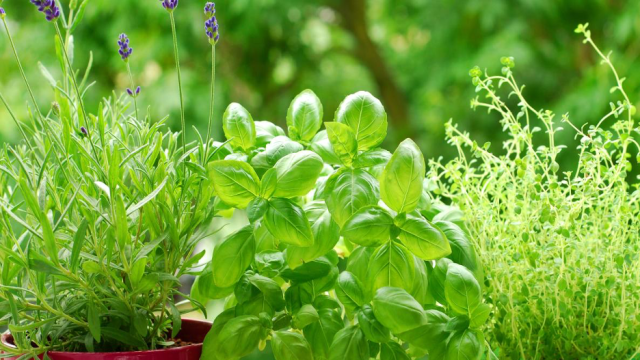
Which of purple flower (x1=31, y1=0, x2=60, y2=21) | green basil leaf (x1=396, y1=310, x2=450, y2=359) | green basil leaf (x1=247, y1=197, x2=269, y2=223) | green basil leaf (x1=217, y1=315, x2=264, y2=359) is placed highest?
purple flower (x1=31, y1=0, x2=60, y2=21)

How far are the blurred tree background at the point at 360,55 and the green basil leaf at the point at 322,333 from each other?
2650mm

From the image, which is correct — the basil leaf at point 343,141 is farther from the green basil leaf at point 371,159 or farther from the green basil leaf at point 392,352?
the green basil leaf at point 392,352

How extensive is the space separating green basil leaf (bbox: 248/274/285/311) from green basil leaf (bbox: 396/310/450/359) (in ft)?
0.31

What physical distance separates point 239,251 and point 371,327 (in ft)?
0.37

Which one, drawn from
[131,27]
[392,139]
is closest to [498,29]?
[392,139]

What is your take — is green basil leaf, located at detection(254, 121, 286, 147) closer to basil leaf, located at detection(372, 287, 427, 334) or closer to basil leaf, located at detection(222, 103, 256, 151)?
basil leaf, located at detection(222, 103, 256, 151)

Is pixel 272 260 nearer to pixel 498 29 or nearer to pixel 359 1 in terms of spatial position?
pixel 498 29

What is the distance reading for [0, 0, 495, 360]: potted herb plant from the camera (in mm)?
429

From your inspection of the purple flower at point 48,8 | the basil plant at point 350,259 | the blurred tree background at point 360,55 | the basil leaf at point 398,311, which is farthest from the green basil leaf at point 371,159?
the blurred tree background at point 360,55

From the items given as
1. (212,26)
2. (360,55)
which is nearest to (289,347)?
(212,26)

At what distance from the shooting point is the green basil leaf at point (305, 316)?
45 centimetres

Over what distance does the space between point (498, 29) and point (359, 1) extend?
3.41ft

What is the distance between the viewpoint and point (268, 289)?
47 cm

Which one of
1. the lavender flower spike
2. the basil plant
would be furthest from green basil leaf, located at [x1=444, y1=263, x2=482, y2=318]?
the lavender flower spike
